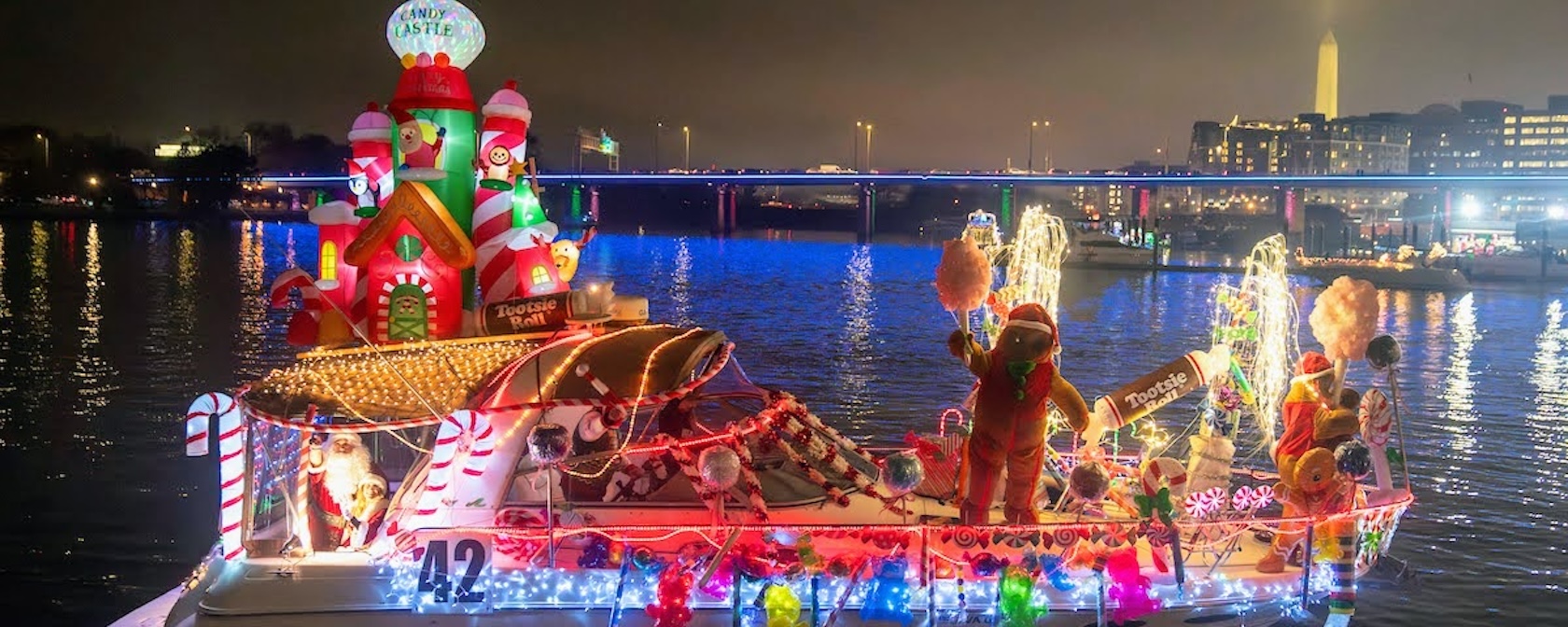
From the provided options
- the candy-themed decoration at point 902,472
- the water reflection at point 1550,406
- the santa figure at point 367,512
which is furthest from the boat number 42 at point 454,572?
the water reflection at point 1550,406

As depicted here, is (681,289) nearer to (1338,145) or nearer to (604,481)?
(604,481)

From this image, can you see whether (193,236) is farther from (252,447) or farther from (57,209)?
(252,447)

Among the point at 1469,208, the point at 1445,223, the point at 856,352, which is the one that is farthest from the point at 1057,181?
the point at 856,352

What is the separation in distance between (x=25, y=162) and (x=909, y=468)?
15602cm

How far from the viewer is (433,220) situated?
→ 859cm

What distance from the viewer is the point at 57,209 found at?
132 metres

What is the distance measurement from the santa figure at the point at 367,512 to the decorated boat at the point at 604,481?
0.05 ft

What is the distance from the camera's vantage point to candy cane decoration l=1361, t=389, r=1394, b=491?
8203 millimetres

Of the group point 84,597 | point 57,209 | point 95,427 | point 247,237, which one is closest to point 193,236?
point 247,237

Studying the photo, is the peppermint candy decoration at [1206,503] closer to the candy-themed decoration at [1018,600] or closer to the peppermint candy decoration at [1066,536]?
the peppermint candy decoration at [1066,536]

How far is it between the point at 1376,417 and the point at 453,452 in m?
6.06

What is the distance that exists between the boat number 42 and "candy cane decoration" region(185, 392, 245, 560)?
1.34m

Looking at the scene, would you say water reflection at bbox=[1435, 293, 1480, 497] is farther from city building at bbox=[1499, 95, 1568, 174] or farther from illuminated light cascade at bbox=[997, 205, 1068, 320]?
city building at bbox=[1499, 95, 1568, 174]

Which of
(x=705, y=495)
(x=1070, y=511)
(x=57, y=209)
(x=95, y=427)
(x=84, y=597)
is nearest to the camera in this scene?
(x=705, y=495)
